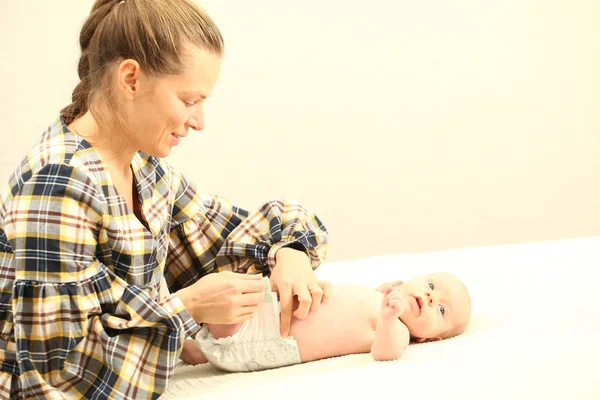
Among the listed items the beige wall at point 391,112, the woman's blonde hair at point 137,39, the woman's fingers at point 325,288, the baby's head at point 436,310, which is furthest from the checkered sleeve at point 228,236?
the beige wall at point 391,112

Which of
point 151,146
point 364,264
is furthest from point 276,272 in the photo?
point 364,264

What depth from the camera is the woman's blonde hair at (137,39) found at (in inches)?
48.6

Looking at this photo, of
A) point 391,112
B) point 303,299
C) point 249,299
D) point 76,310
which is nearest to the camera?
point 76,310

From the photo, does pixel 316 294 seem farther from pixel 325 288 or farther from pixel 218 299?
pixel 218 299

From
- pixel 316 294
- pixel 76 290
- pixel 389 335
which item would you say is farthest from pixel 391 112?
pixel 76 290

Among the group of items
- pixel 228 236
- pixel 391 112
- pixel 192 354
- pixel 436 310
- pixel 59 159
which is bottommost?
pixel 192 354

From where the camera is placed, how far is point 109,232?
1.23 meters

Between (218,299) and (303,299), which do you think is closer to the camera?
(218,299)

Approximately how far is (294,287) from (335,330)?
114 mm

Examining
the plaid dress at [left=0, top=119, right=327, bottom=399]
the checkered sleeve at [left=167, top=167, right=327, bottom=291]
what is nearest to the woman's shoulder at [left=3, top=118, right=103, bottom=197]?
the plaid dress at [left=0, top=119, right=327, bottom=399]

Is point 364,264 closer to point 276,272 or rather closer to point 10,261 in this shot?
point 276,272

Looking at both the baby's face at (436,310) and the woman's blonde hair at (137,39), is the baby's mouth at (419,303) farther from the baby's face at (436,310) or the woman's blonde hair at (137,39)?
the woman's blonde hair at (137,39)

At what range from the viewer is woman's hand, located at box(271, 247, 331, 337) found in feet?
4.70

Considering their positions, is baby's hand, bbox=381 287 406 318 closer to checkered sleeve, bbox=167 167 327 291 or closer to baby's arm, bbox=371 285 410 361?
baby's arm, bbox=371 285 410 361
